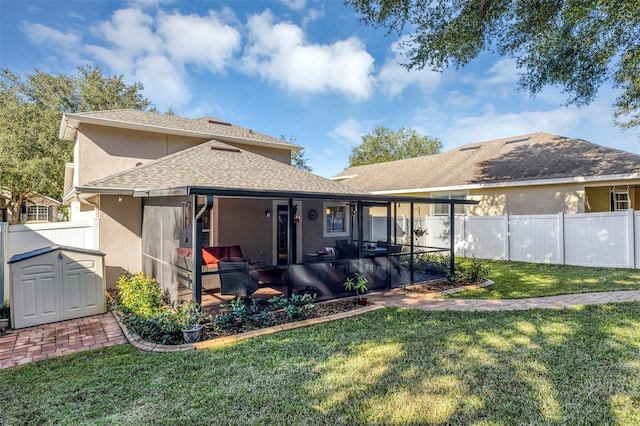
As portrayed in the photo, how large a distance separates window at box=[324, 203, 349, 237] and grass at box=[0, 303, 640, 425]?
7.12 metres

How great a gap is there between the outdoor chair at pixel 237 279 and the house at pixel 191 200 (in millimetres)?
629

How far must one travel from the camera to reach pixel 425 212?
1825 cm

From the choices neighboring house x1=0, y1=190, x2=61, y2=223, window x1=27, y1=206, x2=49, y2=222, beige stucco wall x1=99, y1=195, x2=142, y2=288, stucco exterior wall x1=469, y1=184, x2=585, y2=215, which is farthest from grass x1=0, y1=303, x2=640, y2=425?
window x1=27, y1=206, x2=49, y2=222

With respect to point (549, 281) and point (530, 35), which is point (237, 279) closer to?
point (549, 281)

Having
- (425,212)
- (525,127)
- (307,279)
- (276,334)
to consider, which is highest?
(525,127)

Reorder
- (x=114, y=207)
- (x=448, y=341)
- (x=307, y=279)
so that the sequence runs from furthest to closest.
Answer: (x=114, y=207) → (x=307, y=279) → (x=448, y=341)

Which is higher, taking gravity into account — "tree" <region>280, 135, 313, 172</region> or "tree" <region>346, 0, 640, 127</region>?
"tree" <region>280, 135, 313, 172</region>

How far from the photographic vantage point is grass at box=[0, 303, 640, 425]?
3193 millimetres

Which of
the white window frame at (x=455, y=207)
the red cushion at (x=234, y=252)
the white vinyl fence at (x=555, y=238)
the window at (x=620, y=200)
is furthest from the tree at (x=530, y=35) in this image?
the red cushion at (x=234, y=252)

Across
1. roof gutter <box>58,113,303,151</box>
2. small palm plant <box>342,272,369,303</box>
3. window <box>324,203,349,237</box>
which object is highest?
roof gutter <box>58,113,303,151</box>

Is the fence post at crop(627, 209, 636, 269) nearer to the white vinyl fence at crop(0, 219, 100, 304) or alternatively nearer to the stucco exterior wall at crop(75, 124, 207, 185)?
the stucco exterior wall at crop(75, 124, 207, 185)

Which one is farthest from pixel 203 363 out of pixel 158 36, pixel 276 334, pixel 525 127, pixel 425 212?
pixel 525 127

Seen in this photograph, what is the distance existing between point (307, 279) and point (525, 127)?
23.8 meters

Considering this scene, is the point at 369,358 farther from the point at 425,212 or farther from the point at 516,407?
the point at 425,212
